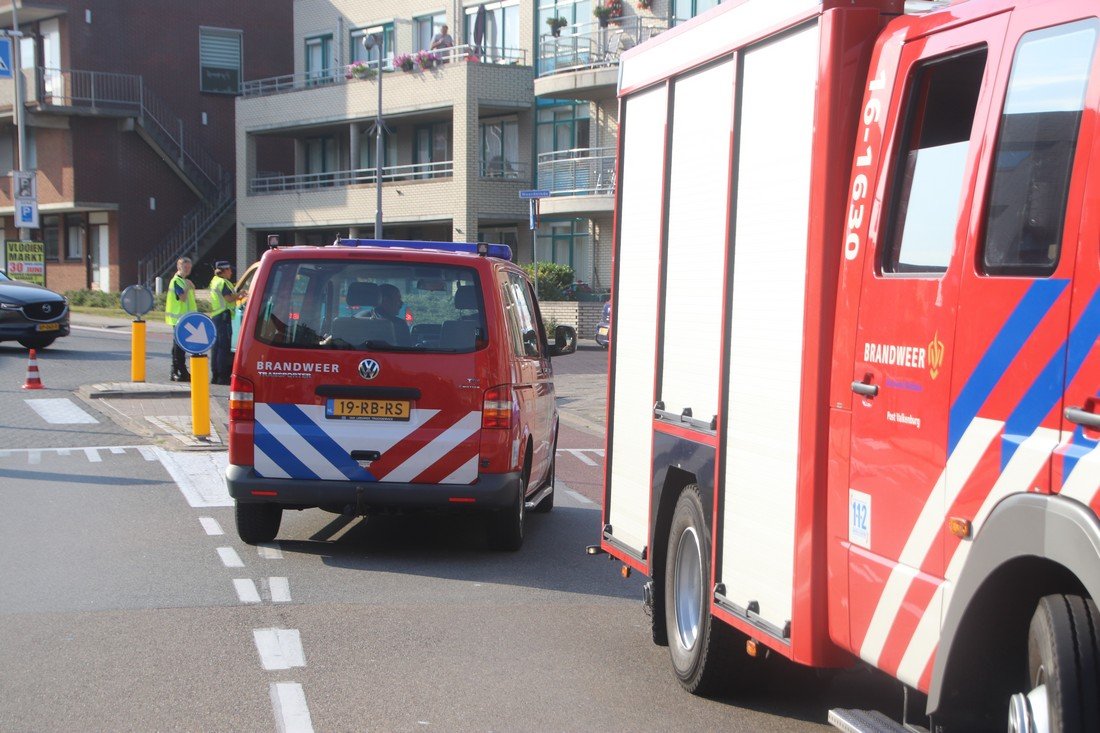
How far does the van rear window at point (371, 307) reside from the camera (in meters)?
8.80

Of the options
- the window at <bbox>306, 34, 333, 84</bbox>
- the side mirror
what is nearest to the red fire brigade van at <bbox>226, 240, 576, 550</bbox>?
the side mirror

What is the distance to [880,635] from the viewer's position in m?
4.31

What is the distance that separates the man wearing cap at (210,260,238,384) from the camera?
20000mm

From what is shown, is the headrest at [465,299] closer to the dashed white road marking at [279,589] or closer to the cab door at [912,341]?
the dashed white road marking at [279,589]

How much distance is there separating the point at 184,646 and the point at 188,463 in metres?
6.49

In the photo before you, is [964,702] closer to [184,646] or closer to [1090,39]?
[1090,39]

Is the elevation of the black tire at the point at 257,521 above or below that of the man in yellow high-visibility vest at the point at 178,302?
below

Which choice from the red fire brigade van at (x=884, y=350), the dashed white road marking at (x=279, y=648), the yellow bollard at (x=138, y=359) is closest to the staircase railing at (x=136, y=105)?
the yellow bollard at (x=138, y=359)

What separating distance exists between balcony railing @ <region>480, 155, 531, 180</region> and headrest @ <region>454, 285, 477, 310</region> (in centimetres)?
3492

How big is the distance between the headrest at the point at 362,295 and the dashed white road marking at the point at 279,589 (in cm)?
180

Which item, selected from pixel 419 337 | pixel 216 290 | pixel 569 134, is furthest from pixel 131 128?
pixel 419 337

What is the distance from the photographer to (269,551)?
29.8ft

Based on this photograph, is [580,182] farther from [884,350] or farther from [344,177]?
[884,350]

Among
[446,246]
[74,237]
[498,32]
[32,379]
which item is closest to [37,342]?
[32,379]
